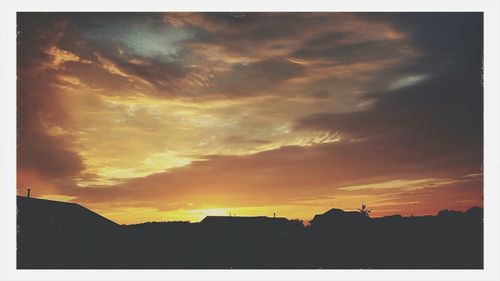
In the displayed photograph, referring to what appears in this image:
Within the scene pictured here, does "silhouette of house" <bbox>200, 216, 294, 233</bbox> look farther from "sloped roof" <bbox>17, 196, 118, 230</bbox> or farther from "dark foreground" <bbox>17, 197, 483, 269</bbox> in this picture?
"sloped roof" <bbox>17, 196, 118, 230</bbox>

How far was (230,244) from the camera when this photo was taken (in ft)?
31.3

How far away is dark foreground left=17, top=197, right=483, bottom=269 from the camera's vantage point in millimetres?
7976

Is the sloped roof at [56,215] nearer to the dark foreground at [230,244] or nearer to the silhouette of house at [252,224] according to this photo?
the dark foreground at [230,244]

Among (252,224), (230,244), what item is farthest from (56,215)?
(252,224)

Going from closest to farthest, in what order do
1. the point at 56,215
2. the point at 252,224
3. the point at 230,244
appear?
the point at 230,244 < the point at 56,215 < the point at 252,224

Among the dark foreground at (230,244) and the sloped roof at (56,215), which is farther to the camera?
the sloped roof at (56,215)

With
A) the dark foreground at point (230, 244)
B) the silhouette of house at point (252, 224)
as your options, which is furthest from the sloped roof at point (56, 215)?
the silhouette of house at point (252, 224)

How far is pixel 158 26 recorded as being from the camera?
27.1 feet

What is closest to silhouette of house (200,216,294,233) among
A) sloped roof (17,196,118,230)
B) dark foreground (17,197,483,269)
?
dark foreground (17,197,483,269)

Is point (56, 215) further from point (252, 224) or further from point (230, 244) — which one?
point (252, 224)

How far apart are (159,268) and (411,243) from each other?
4.74m

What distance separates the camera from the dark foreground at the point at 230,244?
26.2 ft
